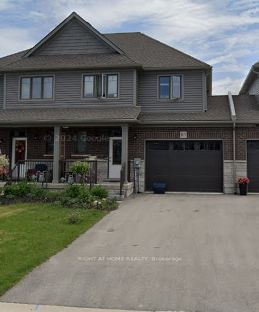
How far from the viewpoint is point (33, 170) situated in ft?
59.5

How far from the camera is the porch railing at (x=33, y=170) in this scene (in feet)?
57.0

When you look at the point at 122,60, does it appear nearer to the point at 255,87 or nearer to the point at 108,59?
the point at 108,59

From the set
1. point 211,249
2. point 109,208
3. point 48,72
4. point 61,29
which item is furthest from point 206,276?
point 61,29

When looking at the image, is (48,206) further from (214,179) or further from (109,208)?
(214,179)

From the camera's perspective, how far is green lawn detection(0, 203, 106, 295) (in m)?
6.56

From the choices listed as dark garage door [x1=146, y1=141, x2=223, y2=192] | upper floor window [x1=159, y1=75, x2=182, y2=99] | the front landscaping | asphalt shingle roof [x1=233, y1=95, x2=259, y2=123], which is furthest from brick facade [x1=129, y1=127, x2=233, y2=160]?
the front landscaping

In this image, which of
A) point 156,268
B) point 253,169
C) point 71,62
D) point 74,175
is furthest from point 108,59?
point 156,268

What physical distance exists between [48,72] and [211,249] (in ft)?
45.6

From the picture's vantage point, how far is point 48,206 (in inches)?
529

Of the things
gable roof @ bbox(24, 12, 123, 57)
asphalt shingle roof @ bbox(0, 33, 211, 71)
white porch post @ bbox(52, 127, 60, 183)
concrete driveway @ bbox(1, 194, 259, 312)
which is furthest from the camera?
gable roof @ bbox(24, 12, 123, 57)

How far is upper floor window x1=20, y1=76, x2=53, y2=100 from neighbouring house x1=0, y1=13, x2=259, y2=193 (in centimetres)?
5

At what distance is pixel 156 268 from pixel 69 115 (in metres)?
12.1

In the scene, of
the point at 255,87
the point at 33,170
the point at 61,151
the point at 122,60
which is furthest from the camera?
the point at 255,87

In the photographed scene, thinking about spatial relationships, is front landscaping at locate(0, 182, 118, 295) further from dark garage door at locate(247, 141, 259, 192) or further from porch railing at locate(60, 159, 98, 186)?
dark garage door at locate(247, 141, 259, 192)
